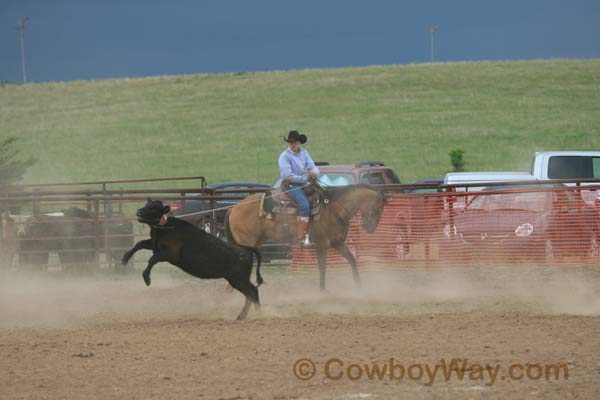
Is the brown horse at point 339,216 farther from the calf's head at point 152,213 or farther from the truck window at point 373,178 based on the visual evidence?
the truck window at point 373,178

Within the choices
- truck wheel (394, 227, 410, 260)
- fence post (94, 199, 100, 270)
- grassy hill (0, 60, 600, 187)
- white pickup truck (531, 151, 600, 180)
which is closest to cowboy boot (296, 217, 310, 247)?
truck wheel (394, 227, 410, 260)

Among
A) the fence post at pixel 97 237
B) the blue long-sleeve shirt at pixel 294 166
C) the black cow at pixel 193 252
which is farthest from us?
the fence post at pixel 97 237

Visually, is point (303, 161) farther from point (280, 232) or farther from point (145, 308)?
point (145, 308)

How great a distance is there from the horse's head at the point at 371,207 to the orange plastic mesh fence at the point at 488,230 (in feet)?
6.00

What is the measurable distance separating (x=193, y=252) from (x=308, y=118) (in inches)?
1757

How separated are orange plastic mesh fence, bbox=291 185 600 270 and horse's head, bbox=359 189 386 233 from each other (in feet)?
6.00

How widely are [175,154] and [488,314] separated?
40.0 metres

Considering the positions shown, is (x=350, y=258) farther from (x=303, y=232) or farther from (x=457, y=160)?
(x=457, y=160)

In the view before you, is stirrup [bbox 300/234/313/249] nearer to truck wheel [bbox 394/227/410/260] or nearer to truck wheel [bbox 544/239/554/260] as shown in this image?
truck wheel [bbox 394/227/410/260]

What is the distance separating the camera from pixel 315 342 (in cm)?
897

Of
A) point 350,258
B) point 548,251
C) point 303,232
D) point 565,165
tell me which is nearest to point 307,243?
point 303,232

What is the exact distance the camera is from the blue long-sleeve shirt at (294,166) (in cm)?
1353

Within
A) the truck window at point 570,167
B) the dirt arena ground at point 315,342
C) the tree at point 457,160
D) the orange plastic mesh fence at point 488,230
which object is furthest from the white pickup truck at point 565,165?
the tree at point 457,160

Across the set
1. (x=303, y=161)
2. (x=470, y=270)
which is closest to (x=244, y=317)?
(x=303, y=161)
